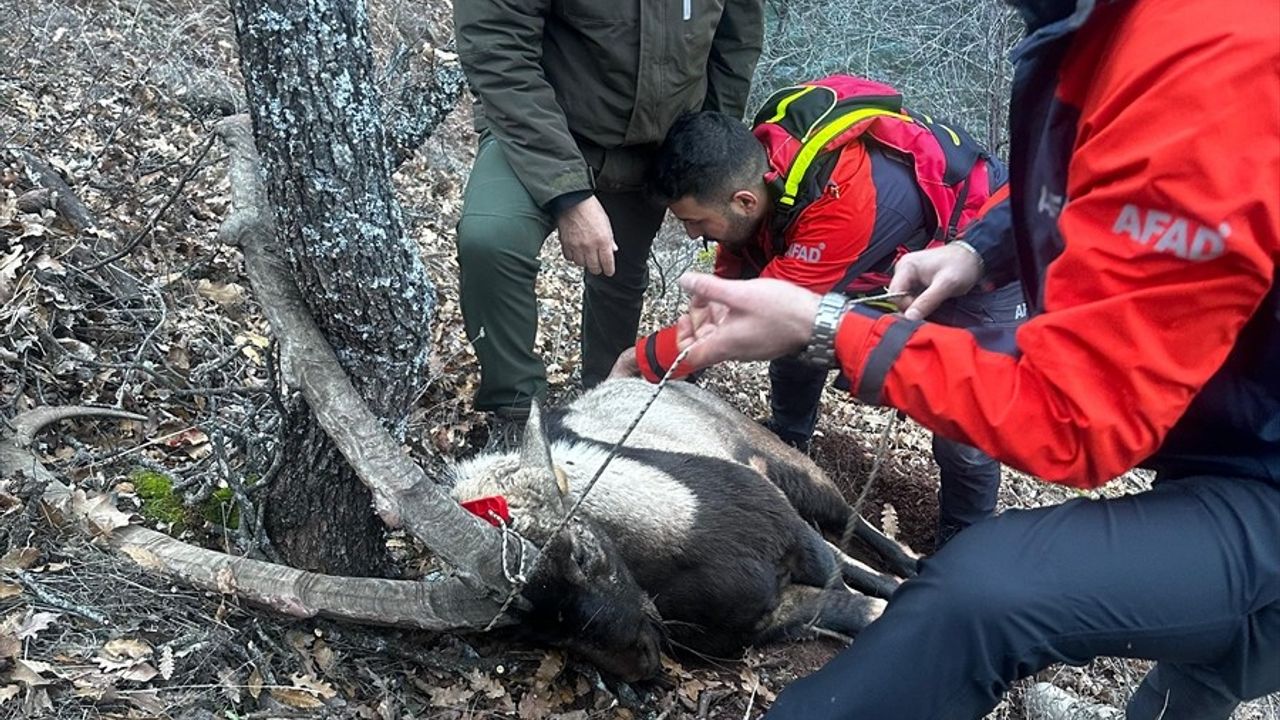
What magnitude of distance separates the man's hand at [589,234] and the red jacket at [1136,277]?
188 centimetres

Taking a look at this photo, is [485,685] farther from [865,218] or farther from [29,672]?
[865,218]

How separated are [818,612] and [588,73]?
253 cm

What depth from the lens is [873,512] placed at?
5395mm

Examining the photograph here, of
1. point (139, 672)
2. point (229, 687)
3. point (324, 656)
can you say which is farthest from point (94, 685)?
point (324, 656)

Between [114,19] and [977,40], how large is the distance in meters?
8.45

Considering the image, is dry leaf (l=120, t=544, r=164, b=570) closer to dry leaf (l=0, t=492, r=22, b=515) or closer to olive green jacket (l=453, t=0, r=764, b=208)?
dry leaf (l=0, t=492, r=22, b=515)

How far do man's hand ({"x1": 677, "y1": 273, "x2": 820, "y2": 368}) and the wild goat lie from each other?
75cm

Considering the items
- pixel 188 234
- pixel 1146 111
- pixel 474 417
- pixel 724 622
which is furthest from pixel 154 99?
pixel 1146 111

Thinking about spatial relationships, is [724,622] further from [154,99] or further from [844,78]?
[154,99]

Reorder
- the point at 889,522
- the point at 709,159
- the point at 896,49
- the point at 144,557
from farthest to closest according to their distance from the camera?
1. the point at 896,49
2. the point at 889,522
3. the point at 709,159
4. the point at 144,557

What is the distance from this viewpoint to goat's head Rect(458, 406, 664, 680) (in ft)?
10.5

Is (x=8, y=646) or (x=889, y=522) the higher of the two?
(x=8, y=646)

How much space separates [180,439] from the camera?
3.92m

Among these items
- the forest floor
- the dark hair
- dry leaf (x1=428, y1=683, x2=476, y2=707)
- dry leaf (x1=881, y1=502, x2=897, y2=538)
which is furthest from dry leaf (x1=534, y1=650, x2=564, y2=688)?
dry leaf (x1=881, y1=502, x2=897, y2=538)
